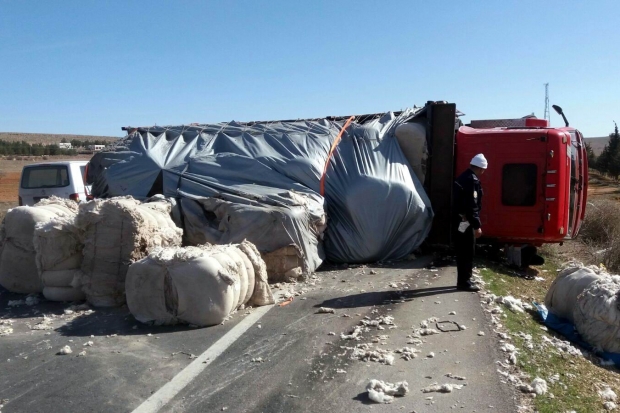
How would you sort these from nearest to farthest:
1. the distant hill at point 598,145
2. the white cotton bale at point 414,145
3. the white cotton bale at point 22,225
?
the white cotton bale at point 22,225 < the white cotton bale at point 414,145 < the distant hill at point 598,145

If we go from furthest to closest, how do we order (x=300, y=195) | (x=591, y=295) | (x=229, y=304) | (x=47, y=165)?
(x=47, y=165) → (x=300, y=195) → (x=591, y=295) → (x=229, y=304)

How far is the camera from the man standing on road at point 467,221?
7.23m

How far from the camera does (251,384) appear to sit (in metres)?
4.41

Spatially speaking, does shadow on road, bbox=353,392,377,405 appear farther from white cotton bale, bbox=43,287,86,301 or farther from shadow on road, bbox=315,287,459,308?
white cotton bale, bbox=43,287,86,301

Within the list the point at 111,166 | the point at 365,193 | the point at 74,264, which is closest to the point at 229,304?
the point at 74,264

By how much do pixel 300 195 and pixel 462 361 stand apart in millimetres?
4100

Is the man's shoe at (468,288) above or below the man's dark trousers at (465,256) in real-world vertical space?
below

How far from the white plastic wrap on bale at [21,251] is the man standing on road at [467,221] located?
4736 millimetres

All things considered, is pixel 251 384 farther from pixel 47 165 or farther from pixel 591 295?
pixel 47 165

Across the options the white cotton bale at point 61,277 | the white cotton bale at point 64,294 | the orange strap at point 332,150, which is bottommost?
the white cotton bale at point 64,294

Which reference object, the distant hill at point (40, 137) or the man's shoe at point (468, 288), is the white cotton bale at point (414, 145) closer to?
the man's shoe at point (468, 288)

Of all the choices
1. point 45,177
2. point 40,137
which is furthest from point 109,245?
point 40,137

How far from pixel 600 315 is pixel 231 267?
3.77 m

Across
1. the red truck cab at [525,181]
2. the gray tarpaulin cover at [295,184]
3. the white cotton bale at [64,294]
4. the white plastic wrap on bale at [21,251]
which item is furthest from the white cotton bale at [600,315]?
the white plastic wrap on bale at [21,251]
